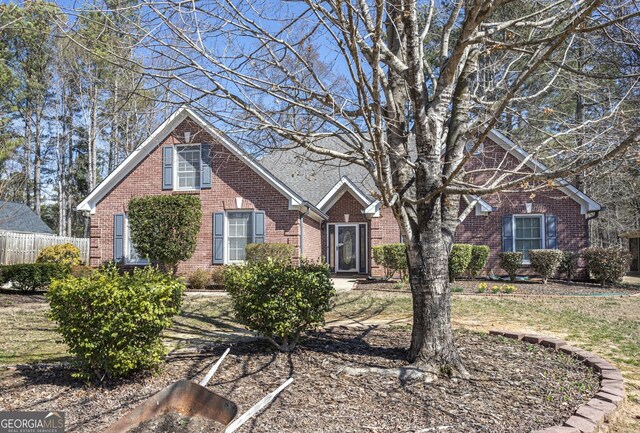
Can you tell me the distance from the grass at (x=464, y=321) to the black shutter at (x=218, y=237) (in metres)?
3.46

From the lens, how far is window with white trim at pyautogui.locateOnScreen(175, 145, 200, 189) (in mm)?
16562

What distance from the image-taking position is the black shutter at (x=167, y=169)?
16484 millimetres

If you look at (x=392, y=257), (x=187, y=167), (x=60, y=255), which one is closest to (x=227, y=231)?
(x=187, y=167)

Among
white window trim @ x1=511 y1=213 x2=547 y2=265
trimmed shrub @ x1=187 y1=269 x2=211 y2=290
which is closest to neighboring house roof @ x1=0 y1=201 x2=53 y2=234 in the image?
trimmed shrub @ x1=187 y1=269 x2=211 y2=290

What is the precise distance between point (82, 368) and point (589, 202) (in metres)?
17.1

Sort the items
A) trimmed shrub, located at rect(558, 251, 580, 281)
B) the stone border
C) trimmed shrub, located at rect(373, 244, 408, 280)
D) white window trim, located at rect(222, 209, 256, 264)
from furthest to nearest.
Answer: trimmed shrub, located at rect(558, 251, 580, 281) < white window trim, located at rect(222, 209, 256, 264) < trimmed shrub, located at rect(373, 244, 408, 280) < the stone border

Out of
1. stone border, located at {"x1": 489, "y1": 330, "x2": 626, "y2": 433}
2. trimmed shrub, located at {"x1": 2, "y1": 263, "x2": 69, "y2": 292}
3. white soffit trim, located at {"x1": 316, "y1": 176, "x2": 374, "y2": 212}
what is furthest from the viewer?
white soffit trim, located at {"x1": 316, "y1": 176, "x2": 374, "y2": 212}

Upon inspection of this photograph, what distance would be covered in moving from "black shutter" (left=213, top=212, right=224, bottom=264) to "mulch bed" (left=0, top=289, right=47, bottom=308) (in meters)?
4.92

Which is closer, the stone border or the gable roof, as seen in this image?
the stone border

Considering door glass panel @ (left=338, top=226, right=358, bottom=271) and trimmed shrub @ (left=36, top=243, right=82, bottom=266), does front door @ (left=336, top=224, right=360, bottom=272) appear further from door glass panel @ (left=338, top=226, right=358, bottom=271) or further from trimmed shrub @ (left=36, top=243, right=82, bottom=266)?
trimmed shrub @ (left=36, top=243, right=82, bottom=266)

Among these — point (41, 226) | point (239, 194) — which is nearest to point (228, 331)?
point (239, 194)

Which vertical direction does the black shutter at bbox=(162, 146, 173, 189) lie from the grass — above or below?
above

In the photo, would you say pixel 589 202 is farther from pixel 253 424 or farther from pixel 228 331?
pixel 253 424

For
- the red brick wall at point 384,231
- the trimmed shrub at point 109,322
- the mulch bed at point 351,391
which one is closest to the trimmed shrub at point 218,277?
the red brick wall at point 384,231
